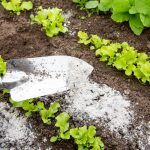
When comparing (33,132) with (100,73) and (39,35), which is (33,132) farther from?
(39,35)

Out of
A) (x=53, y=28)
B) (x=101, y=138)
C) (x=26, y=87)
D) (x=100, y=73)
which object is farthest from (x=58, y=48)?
(x=101, y=138)

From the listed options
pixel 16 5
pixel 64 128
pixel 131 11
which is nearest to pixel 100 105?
pixel 64 128

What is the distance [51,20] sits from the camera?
136 inches

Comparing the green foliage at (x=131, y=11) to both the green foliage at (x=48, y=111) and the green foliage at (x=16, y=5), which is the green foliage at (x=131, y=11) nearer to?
the green foliage at (x=16, y=5)

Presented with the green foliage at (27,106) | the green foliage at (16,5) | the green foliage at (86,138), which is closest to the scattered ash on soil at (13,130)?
the green foliage at (27,106)

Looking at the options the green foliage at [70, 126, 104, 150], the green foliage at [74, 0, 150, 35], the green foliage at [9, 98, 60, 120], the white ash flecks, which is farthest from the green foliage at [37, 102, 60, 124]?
the green foliage at [74, 0, 150, 35]

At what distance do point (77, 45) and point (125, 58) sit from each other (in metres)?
0.49

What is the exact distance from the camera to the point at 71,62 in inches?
120

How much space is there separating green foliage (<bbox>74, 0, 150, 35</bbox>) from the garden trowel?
2.21ft

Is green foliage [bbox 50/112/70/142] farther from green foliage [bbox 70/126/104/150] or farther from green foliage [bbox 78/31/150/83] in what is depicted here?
green foliage [bbox 78/31/150/83]

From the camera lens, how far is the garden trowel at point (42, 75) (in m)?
2.80

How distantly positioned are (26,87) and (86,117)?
49cm

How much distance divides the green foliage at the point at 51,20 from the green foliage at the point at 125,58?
0.35 metres

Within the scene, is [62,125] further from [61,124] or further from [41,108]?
[41,108]
